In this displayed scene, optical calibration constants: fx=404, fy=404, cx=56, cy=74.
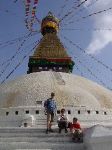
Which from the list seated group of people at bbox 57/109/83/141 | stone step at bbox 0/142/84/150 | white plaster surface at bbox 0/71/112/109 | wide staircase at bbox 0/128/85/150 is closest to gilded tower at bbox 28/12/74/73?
white plaster surface at bbox 0/71/112/109

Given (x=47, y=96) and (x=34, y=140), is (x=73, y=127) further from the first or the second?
(x=47, y=96)

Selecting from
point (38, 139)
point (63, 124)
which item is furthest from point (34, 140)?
point (63, 124)

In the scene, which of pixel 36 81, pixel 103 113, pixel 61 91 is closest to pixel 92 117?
pixel 103 113

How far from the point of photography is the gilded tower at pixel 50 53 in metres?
34.6

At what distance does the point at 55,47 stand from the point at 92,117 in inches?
645

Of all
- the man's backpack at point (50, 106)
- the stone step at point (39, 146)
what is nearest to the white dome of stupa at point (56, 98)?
the man's backpack at point (50, 106)

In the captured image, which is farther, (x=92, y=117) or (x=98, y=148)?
(x=92, y=117)

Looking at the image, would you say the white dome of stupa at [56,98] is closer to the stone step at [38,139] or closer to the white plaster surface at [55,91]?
the white plaster surface at [55,91]

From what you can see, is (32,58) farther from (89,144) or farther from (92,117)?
(89,144)

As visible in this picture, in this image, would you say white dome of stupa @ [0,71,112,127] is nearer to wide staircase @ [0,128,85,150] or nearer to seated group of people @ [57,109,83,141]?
seated group of people @ [57,109,83,141]

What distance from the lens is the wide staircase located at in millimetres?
8977

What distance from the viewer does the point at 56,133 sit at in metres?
10.2

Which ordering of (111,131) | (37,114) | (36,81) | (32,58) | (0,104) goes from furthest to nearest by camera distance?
(32,58)
(36,81)
(0,104)
(37,114)
(111,131)

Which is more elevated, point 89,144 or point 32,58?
point 32,58
